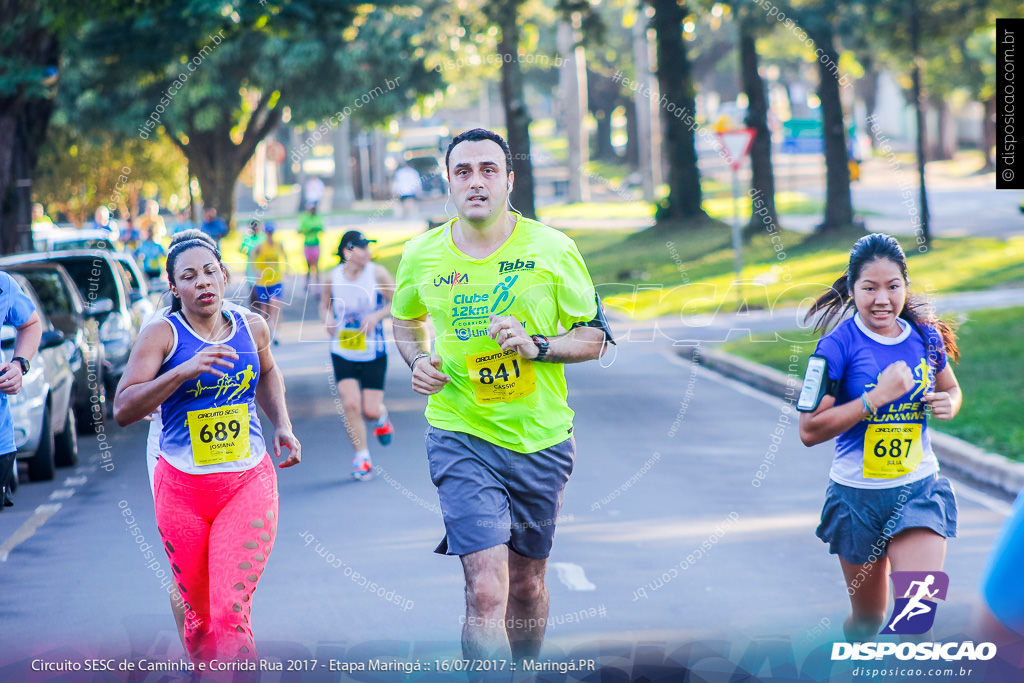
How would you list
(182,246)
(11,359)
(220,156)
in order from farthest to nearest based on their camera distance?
1. (220,156)
2. (11,359)
3. (182,246)

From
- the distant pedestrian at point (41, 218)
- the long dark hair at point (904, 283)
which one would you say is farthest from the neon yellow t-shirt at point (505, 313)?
the distant pedestrian at point (41, 218)

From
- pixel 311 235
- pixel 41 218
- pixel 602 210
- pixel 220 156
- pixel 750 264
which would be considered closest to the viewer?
pixel 311 235

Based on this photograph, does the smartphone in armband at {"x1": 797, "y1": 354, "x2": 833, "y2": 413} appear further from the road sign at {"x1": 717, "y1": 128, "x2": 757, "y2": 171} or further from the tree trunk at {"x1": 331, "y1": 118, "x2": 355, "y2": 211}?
the tree trunk at {"x1": 331, "y1": 118, "x2": 355, "y2": 211}

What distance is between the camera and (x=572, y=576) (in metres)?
7.16

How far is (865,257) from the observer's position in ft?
15.5

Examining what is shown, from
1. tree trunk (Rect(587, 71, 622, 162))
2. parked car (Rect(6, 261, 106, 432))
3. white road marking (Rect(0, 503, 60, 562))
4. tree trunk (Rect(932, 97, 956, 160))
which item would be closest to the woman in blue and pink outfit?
white road marking (Rect(0, 503, 60, 562))

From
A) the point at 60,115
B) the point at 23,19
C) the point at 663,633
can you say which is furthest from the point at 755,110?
the point at 663,633

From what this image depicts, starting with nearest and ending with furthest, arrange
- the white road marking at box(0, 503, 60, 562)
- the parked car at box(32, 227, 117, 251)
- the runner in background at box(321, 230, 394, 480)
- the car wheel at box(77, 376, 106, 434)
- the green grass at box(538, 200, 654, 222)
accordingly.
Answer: the white road marking at box(0, 503, 60, 562) → the runner in background at box(321, 230, 394, 480) → the car wheel at box(77, 376, 106, 434) → the parked car at box(32, 227, 117, 251) → the green grass at box(538, 200, 654, 222)

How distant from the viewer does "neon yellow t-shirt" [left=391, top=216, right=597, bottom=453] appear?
15.5 ft

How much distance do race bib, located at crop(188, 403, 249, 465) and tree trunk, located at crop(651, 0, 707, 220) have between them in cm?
2586

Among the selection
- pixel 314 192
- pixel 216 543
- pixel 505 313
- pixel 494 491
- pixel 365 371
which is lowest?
pixel 365 371

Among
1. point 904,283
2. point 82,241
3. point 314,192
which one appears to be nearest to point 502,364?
point 904,283

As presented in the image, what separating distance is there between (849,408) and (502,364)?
1244mm

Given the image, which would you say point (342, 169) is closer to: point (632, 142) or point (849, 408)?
point (632, 142)
